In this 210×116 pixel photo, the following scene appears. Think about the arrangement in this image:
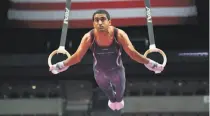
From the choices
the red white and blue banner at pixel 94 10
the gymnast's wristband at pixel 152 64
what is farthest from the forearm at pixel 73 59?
the red white and blue banner at pixel 94 10

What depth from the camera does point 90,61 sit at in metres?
7.85

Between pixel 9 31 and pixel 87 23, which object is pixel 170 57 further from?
pixel 9 31

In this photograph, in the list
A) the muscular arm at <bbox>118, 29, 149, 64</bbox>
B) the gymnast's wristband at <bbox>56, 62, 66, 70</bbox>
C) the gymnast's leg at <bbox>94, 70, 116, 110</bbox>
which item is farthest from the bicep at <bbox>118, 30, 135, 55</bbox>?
the gymnast's wristband at <bbox>56, 62, 66, 70</bbox>

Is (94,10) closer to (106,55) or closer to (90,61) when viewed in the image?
(90,61)

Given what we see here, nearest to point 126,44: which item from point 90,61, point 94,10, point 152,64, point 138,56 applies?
point 138,56

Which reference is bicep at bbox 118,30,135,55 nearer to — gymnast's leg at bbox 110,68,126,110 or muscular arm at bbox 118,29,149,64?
muscular arm at bbox 118,29,149,64

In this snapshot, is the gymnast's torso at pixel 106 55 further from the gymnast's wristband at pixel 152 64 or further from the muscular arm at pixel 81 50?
the gymnast's wristband at pixel 152 64

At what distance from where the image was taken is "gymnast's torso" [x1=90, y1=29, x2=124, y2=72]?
348 centimetres

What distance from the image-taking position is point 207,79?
831 cm

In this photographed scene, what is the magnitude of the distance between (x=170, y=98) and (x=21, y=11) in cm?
320

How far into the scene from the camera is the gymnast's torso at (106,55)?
348 centimetres

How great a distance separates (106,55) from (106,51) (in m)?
0.04

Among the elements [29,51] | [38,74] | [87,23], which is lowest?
[38,74]

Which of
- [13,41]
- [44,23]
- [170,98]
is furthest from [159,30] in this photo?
[13,41]
